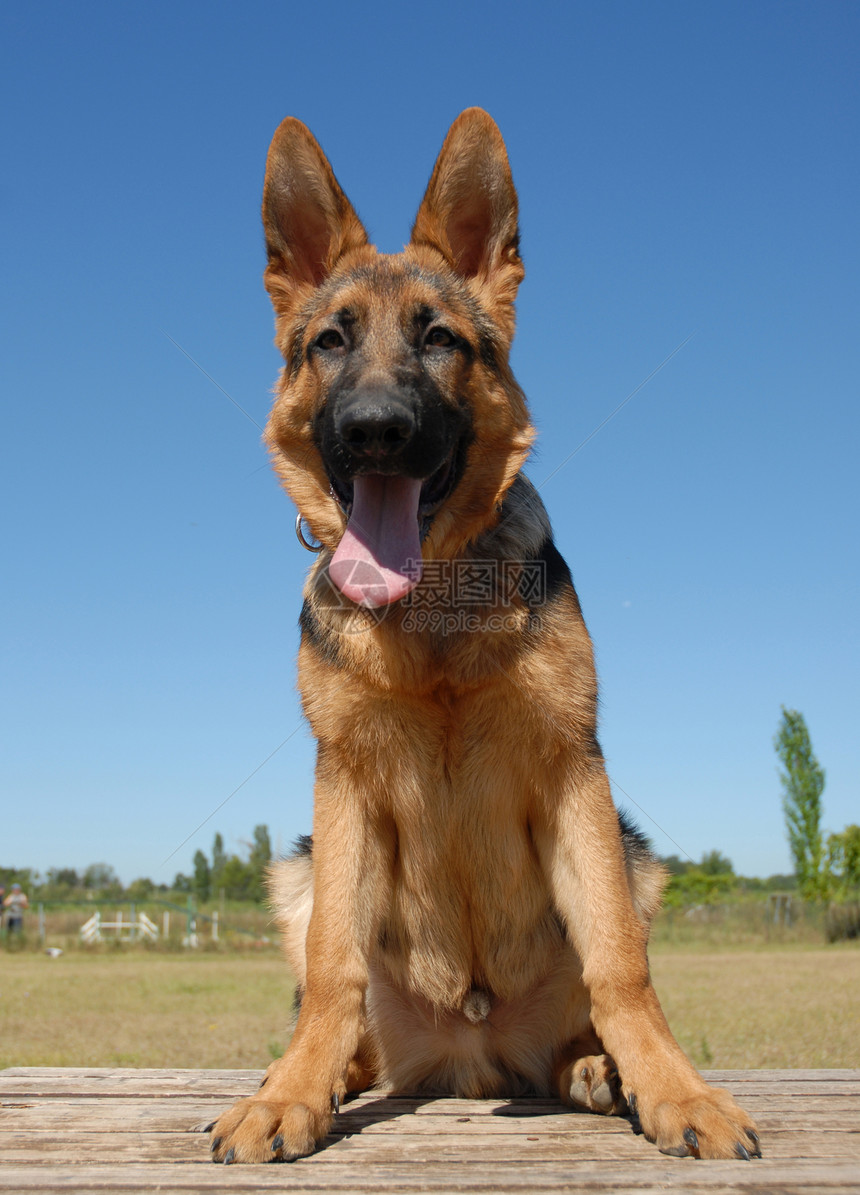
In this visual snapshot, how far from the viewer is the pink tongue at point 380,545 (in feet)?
9.82

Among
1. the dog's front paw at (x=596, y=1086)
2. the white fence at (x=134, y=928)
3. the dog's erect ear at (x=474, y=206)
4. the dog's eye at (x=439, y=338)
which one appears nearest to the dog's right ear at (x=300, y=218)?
the dog's erect ear at (x=474, y=206)

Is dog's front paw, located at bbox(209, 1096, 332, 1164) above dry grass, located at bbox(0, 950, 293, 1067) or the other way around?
above

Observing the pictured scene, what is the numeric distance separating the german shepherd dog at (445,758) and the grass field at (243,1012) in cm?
504

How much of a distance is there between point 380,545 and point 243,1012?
1080cm

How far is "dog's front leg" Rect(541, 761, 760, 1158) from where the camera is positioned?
2334 mm

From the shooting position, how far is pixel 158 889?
49.7m

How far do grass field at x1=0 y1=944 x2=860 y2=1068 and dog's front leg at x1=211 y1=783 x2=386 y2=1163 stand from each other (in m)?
5.58

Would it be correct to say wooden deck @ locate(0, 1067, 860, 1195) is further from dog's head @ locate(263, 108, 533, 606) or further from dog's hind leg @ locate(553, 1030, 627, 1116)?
Answer: dog's head @ locate(263, 108, 533, 606)

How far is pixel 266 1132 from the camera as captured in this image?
235 cm

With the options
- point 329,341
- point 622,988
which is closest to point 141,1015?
point 622,988

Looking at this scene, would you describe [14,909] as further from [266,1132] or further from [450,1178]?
[450,1178]

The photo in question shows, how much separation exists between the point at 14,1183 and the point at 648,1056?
5.60 ft

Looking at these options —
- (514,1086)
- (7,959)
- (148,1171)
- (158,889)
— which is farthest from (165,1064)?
(158,889)

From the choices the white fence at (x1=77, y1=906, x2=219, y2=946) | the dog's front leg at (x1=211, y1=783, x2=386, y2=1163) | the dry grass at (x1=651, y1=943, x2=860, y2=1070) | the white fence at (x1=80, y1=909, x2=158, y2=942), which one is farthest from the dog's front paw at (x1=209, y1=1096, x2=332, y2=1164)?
the white fence at (x1=80, y1=909, x2=158, y2=942)
